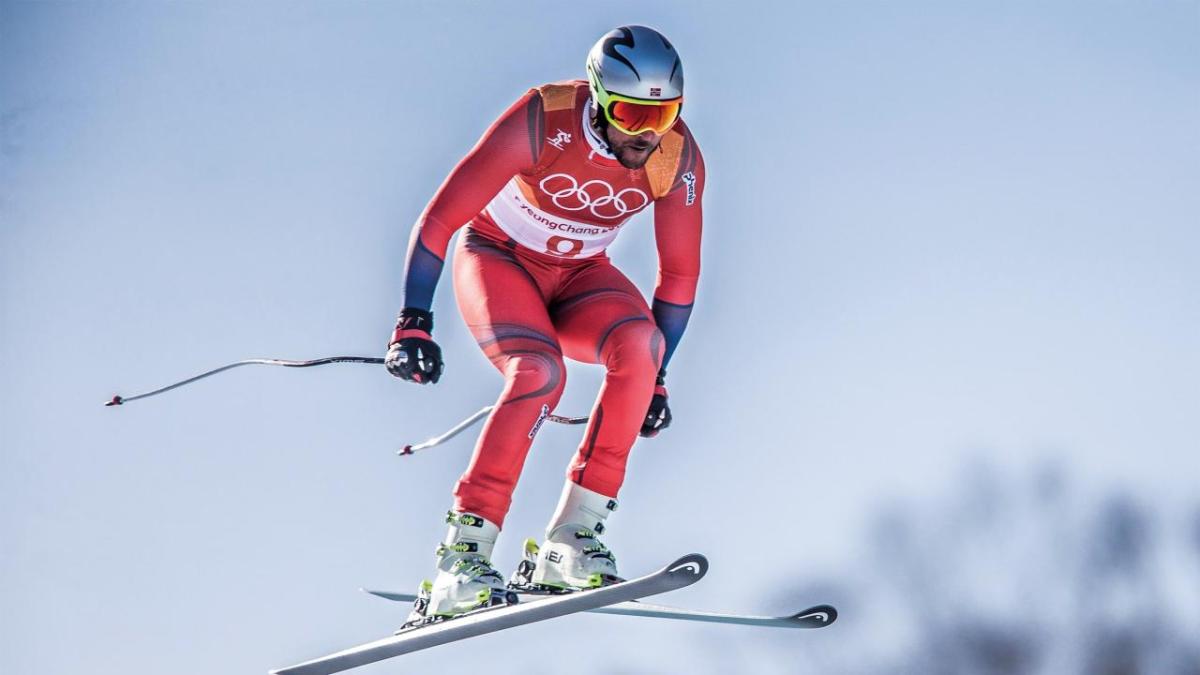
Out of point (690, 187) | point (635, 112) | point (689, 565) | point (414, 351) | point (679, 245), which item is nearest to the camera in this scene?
point (689, 565)

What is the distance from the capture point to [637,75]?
7.64 meters

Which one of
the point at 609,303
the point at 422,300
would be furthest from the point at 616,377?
the point at 422,300

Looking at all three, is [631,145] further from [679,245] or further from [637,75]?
[679,245]

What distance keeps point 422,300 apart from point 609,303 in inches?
36.4

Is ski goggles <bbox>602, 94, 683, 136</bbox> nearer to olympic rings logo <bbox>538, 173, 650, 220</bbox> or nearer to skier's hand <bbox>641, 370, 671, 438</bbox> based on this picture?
olympic rings logo <bbox>538, 173, 650, 220</bbox>

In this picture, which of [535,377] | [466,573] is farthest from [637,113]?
[466,573]

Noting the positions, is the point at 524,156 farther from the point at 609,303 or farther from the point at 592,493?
the point at 592,493

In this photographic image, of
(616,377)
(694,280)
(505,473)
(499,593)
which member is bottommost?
(499,593)

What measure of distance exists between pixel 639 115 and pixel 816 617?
269 cm

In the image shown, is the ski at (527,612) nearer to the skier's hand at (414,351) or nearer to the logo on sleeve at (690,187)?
the skier's hand at (414,351)

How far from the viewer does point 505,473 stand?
784 centimetres

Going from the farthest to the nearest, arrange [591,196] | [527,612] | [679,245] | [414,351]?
[679,245] < [591,196] < [414,351] < [527,612]

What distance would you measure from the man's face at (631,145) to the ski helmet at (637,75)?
62 millimetres

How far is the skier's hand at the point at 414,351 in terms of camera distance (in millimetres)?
7836
